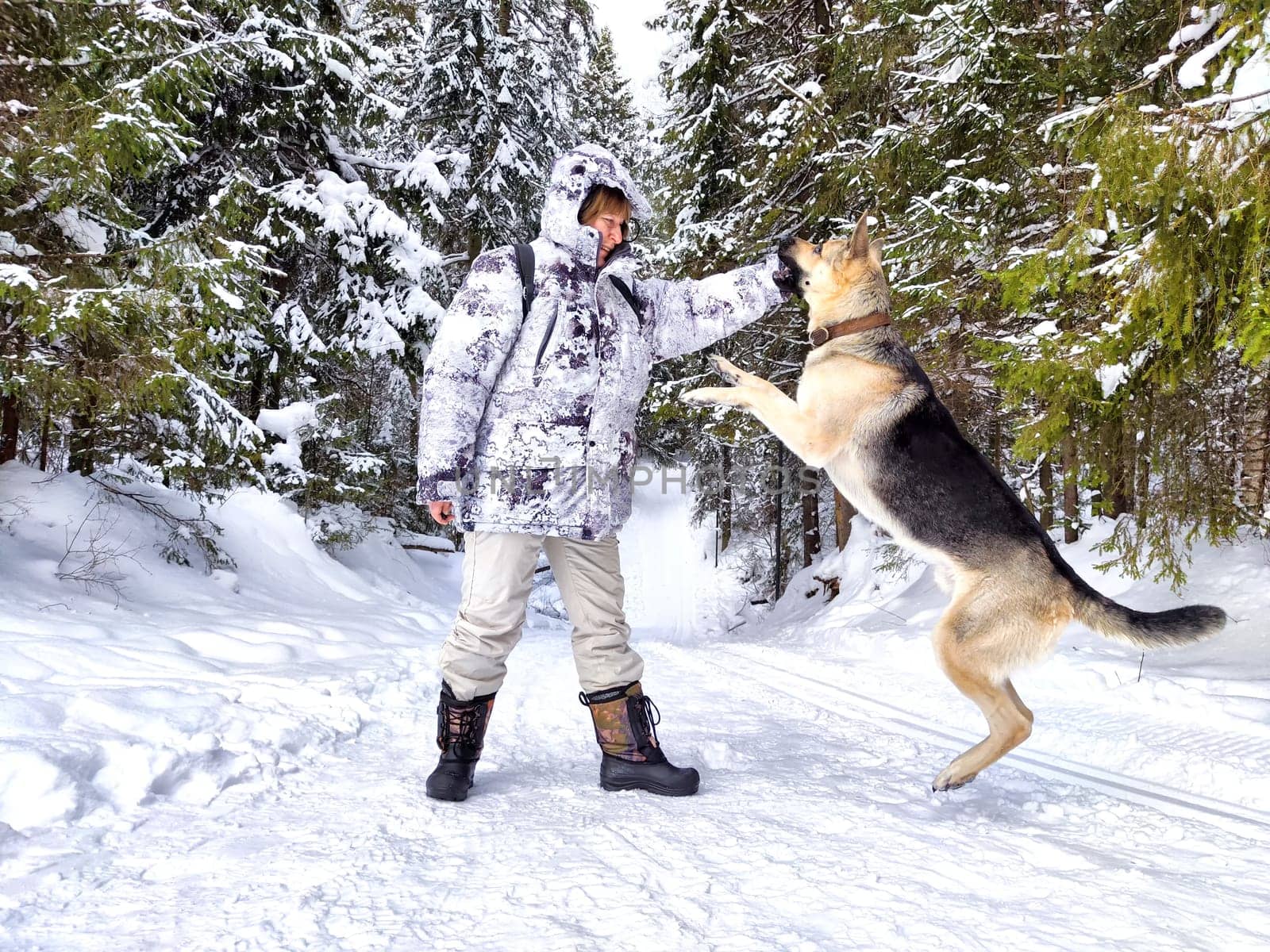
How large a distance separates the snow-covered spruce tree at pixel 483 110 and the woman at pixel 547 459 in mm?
10004

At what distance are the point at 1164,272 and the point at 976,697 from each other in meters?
2.72

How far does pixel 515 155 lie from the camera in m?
13.0

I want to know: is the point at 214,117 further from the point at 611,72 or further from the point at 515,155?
the point at 611,72

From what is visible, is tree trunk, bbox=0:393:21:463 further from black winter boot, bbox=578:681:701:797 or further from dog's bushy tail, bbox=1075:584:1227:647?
dog's bushy tail, bbox=1075:584:1227:647

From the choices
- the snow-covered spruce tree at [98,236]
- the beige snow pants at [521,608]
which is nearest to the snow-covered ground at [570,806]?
the beige snow pants at [521,608]

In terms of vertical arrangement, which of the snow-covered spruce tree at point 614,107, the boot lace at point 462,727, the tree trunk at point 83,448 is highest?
the snow-covered spruce tree at point 614,107

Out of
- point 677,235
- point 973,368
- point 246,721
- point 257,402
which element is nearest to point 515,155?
point 677,235

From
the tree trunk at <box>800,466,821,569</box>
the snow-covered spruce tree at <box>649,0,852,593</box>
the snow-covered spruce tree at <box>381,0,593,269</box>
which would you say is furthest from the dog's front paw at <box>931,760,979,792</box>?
the snow-covered spruce tree at <box>381,0,593,269</box>

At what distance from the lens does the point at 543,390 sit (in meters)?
2.85

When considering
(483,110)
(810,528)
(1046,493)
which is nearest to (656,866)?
(1046,493)

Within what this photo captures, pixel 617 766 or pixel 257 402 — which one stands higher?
pixel 257 402

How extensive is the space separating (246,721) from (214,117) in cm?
904

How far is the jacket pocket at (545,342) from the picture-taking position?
2854mm

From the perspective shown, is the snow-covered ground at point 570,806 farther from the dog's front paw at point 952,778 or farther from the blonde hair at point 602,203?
the blonde hair at point 602,203
